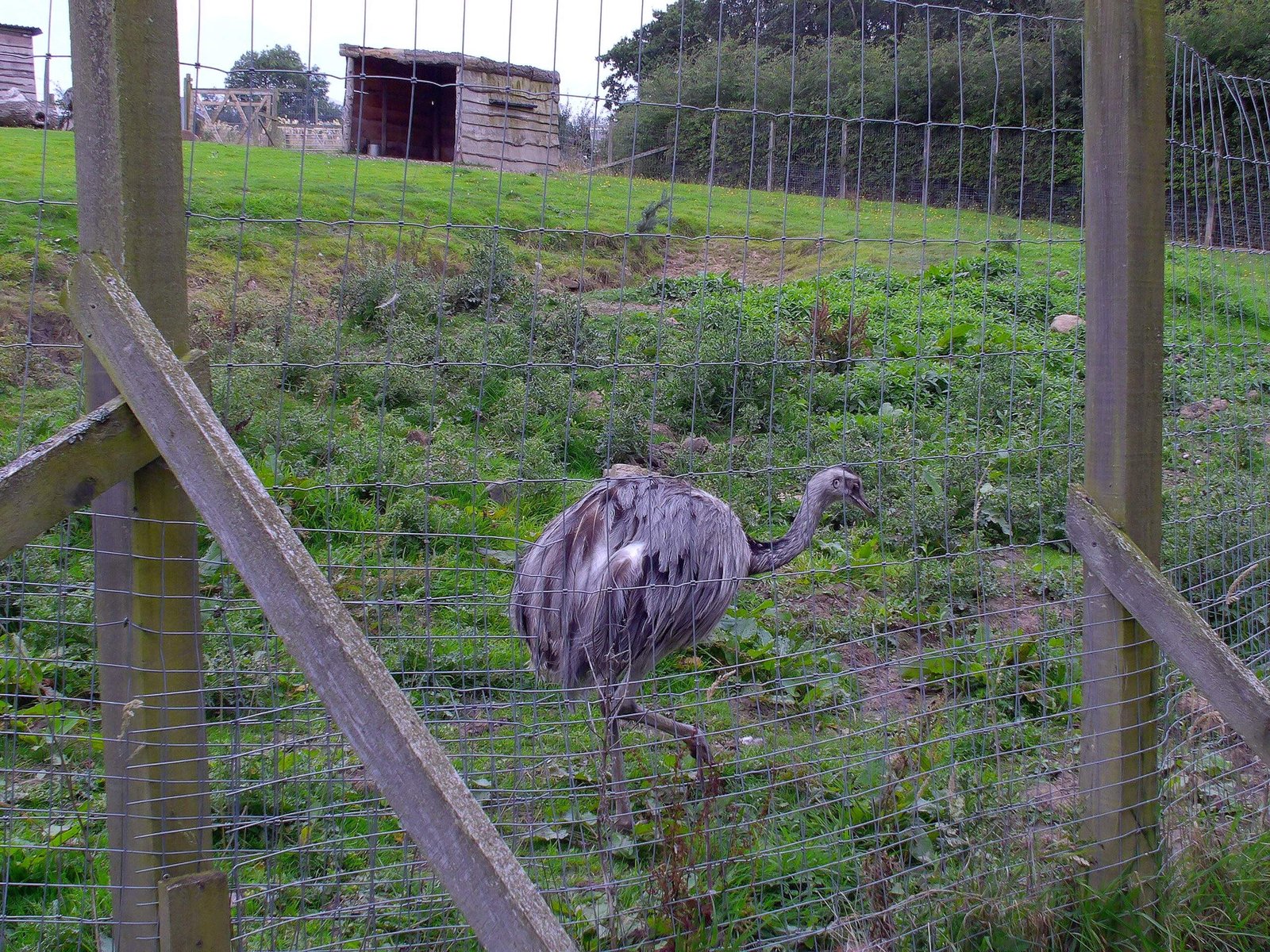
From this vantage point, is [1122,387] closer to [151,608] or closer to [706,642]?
[706,642]

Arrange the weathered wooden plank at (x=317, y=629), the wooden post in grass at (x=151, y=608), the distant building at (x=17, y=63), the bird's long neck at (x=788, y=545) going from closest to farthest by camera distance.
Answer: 1. the weathered wooden plank at (x=317, y=629)
2. the wooden post in grass at (x=151, y=608)
3. the bird's long neck at (x=788, y=545)
4. the distant building at (x=17, y=63)

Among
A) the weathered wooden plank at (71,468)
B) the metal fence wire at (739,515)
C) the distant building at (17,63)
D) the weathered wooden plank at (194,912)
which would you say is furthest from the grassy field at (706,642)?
the distant building at (17,63)

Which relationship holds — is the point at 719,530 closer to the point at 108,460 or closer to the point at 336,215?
the point at 108,460

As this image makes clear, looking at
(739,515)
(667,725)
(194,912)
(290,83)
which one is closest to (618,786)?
(667,725)

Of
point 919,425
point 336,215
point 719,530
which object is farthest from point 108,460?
point 336,215

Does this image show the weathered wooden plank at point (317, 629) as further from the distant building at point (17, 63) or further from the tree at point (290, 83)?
the distant building at point (17, 63)

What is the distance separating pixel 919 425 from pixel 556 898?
5.40 m

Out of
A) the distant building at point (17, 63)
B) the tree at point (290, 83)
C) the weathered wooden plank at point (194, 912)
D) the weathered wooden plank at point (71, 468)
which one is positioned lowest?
the weathered wooden plank at point (194, 912)

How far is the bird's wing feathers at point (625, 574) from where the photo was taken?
3.80 m

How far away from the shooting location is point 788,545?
174 inches

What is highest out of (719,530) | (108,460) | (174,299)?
(174,299)

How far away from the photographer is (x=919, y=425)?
7.58m

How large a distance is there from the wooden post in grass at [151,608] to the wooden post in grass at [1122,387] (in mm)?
2477

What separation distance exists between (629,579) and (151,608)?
70.4 inches
